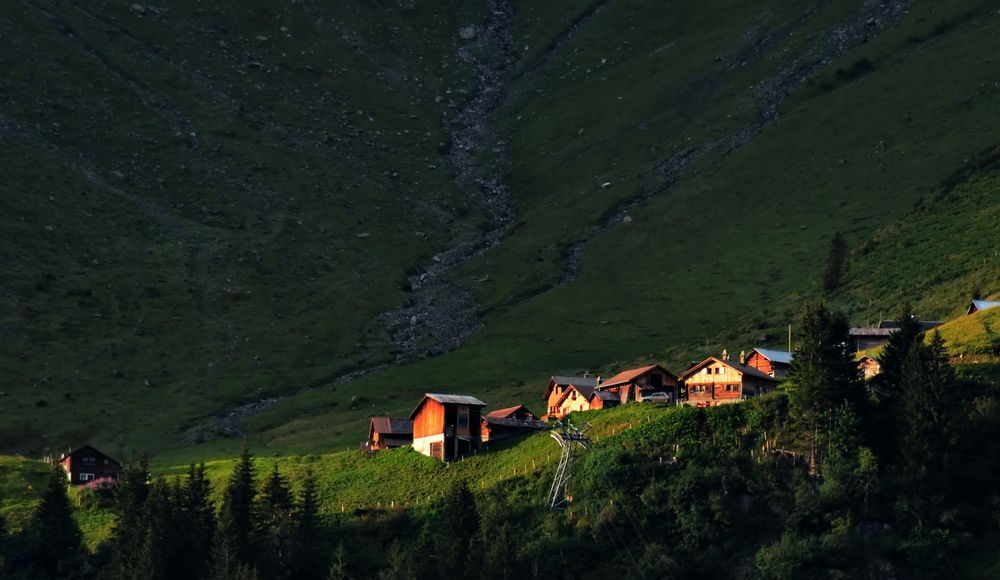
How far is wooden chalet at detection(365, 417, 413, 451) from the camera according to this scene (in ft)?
389

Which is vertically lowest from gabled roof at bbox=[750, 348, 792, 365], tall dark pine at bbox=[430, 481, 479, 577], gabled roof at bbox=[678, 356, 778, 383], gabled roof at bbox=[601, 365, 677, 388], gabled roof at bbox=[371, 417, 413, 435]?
tall dark pine at bbox=[430, 481, 479, 577]

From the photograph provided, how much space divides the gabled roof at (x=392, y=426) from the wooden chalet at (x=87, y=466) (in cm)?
2158

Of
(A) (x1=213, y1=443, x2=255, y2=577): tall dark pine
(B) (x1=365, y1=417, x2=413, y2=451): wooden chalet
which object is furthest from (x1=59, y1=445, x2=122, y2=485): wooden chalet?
(A) (x1=213, y1=443, x2=255, y2=577): tall dark pine

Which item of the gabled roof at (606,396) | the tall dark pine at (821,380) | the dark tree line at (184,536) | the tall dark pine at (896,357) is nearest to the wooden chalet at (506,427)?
the gabled roof at (606,396)

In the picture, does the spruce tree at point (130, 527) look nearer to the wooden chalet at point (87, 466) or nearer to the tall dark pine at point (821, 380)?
the wooden chalet at point (87, 466)

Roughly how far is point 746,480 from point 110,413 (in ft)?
270

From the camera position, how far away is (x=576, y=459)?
3826 inches

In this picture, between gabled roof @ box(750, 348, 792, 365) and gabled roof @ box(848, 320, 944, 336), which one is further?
gabled roof @ box(848, 320, 944, 336)

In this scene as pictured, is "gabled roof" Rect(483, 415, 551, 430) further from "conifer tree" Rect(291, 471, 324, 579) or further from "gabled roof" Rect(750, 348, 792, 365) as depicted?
"conifer tree" Rect(291, 471, 324, 579)

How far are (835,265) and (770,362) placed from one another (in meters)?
47.5

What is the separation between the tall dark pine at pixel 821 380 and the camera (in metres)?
90.6

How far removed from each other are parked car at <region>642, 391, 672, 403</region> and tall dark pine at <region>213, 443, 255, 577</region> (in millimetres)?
32034

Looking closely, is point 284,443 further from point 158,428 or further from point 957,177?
point 957,177

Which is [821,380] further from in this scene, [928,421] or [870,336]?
[870,336]
